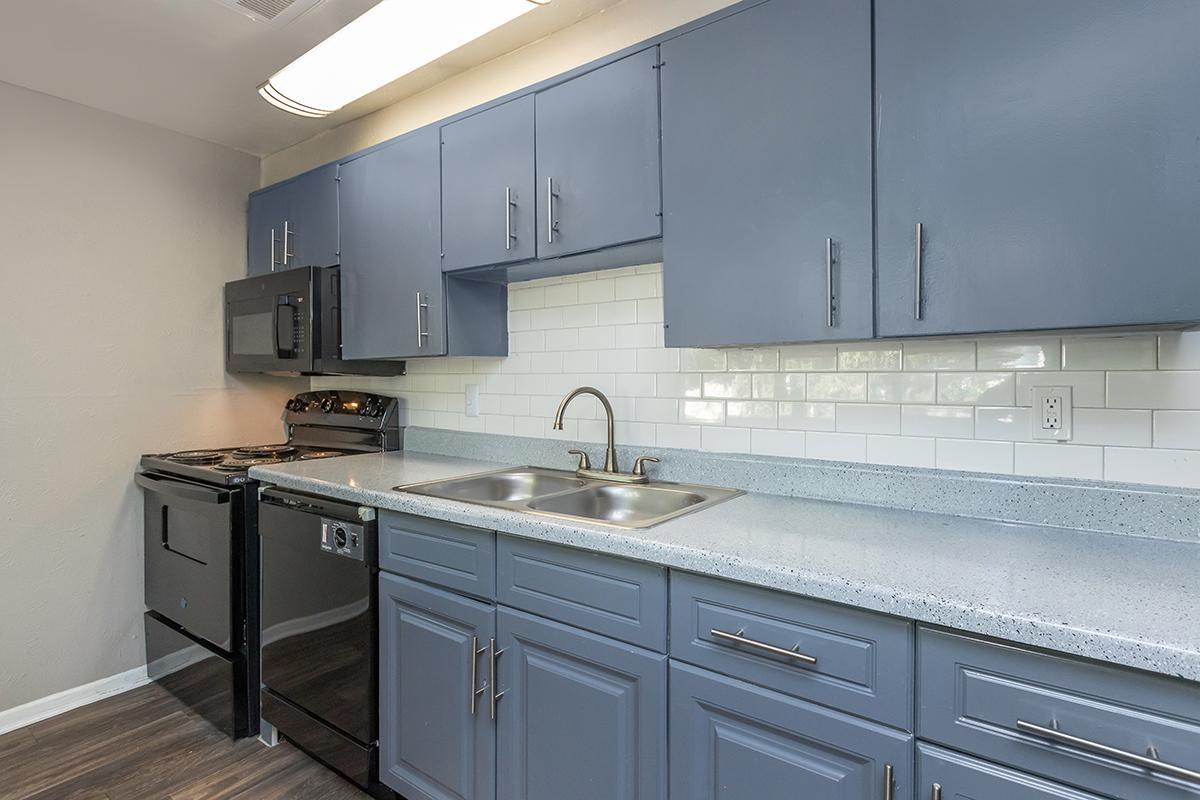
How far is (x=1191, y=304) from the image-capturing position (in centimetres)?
103

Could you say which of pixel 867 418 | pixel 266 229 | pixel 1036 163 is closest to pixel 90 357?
pixel 266 229

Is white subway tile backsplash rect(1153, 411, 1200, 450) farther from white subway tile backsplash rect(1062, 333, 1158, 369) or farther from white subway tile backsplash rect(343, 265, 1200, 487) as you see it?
white subway tile backsplash rect(1062, 333, 1158, 369)

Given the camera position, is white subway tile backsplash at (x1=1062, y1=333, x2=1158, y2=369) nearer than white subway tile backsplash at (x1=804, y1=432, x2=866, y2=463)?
Yes

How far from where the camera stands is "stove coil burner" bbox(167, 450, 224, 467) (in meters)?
2.49

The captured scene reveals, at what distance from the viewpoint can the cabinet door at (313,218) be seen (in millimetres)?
2557

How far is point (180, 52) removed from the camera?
7.18ft

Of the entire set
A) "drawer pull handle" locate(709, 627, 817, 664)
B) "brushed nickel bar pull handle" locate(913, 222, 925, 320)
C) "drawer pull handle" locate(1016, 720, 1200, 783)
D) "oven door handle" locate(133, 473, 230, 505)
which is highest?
"brushed nickel bar pull handle" locate(913, 222, 925, 320)

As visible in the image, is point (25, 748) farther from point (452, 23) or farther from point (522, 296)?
point (452, 23)

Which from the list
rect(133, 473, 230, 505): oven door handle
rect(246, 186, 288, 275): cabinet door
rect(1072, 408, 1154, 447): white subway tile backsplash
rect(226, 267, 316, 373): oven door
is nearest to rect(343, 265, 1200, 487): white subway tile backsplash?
rect(1072, 408, 1154, 447): white subway tile backsplash

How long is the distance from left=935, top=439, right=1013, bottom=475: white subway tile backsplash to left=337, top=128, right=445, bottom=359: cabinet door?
63.6 inches

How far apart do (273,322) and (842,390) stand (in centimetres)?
224

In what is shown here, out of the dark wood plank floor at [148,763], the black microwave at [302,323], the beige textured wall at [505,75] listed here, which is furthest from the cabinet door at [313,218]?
the dark wood plank floor at [148,763]

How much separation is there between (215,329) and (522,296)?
5.42 feet

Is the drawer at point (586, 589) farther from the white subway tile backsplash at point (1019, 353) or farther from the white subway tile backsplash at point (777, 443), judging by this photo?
the white subway tile backsplash at point (1019, 353)
